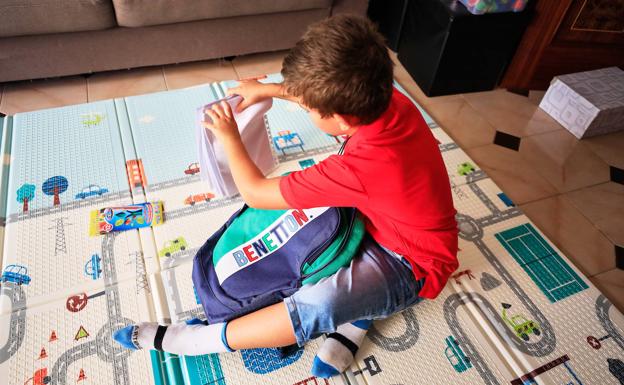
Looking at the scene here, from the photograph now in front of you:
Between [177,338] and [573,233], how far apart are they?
1173 mm

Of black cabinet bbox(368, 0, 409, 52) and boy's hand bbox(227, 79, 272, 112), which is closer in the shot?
boy's hand bbox(227, 79, 272, 112)

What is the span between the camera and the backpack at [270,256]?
0.83m

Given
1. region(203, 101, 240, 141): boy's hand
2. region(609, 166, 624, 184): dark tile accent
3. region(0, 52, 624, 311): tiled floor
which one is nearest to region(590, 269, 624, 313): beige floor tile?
region(0, 52, 624, 311): tiled floor

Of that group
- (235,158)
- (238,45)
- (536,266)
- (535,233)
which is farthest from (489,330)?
(238,45)

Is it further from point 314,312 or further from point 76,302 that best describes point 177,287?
point 314,312

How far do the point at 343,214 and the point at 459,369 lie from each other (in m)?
0.43

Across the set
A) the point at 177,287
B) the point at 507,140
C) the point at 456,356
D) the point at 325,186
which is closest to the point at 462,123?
the point at 507,140

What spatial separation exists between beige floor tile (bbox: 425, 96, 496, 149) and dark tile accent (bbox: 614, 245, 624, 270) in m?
0.53

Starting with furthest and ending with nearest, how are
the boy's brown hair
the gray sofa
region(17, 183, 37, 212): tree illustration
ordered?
1. the gray sofa
2. region(17, 183, 37, 212): tree illustration
3. the boy's brown hair

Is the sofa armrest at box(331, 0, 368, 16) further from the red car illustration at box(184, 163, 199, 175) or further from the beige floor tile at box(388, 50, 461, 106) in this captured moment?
the red car illustration at box(184, 163, 199, 175)

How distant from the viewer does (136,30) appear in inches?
→ 58.2

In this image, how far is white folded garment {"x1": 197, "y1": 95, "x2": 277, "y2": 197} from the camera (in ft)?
3.23

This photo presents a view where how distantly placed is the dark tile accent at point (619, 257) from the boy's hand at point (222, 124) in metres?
1.14

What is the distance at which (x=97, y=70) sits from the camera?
1538mm
